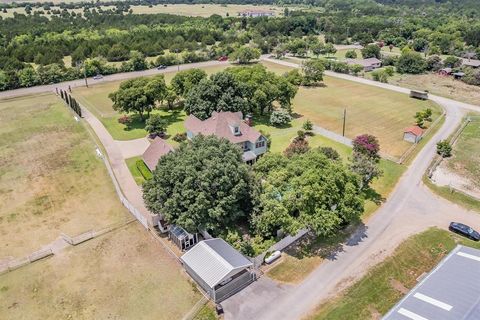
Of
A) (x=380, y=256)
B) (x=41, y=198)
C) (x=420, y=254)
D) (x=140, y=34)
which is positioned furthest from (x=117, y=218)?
(x=140, y=34)

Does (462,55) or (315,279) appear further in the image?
(462,55)

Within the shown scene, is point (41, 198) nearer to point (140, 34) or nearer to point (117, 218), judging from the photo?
point (117, 218)

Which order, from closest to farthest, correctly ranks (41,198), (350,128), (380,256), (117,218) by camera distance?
(380,256) → (117,218) → (41,198) → (350,128)

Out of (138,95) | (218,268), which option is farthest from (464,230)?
(138,95)

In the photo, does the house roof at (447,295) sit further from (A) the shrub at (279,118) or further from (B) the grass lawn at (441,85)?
(B) the grass lawn at (441,85)

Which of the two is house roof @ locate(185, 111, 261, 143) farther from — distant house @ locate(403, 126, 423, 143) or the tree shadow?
distant house @ locate(403, 126, 423, 143)

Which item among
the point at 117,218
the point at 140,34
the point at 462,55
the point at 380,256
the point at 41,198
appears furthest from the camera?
the point at 140,34

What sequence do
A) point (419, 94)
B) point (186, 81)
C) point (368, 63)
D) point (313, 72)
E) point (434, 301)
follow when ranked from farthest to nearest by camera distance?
point (368, 63), point (313, 72), point (419, 94), point (186, 81), point (434, 301)

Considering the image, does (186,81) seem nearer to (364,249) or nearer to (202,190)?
(202,190)
